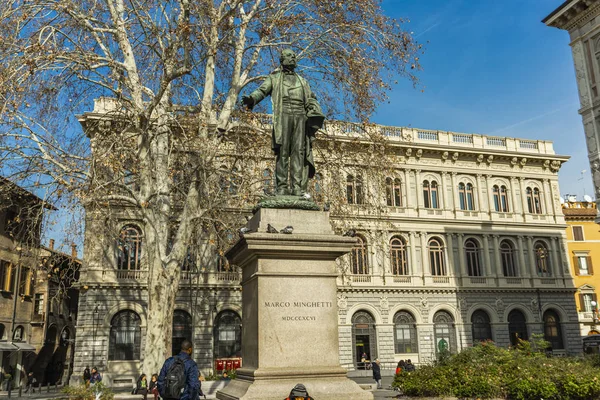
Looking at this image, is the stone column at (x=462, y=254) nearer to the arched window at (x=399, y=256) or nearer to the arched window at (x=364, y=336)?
the arched window at (x=399, y=256)

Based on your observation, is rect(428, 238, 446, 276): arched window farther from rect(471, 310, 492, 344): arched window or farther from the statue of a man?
the statue of a man

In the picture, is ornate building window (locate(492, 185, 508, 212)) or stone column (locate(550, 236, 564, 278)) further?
ornate building window (locate(492, 185, 508, 212))

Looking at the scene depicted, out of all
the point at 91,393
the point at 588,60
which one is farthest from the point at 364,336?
the point at 91,393

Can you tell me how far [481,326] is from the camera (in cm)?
3959

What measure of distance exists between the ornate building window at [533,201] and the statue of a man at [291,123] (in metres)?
38.4

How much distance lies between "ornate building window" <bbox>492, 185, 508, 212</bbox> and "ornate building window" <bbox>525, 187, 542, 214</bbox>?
193 cm

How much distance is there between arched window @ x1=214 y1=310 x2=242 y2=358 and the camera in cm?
3403

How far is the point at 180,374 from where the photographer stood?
6.58 m

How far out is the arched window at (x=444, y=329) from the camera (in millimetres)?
38175

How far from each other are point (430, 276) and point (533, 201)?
11199 millimetres

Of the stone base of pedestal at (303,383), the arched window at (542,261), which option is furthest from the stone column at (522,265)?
the stone base of pedestal at (303,383)

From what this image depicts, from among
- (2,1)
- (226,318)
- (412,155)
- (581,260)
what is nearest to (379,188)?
(2,1)

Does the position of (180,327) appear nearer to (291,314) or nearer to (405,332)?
(405,332)

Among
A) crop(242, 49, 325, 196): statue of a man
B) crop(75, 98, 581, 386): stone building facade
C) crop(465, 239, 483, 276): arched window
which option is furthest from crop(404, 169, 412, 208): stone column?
crop(242, 49, 325, 196): statue of a man
